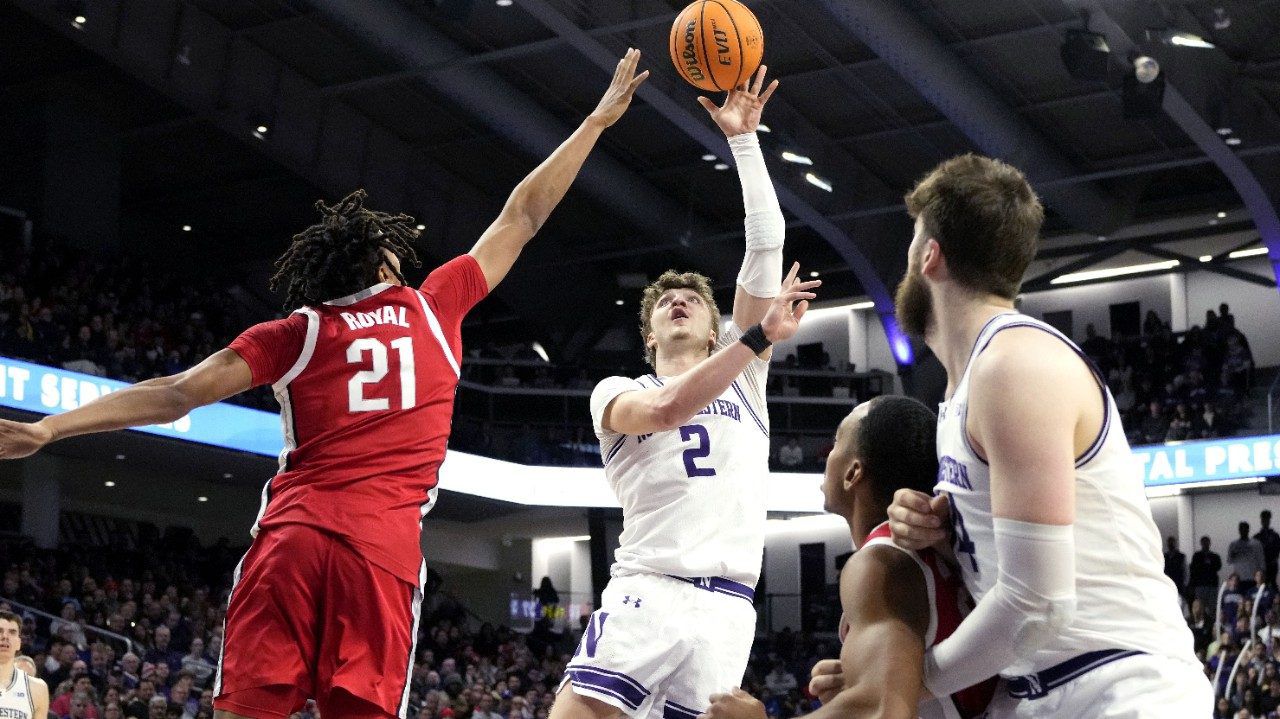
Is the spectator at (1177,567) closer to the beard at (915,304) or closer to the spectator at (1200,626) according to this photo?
the spectator at (1200,626)

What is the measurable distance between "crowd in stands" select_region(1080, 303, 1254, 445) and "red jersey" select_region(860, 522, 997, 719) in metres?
26.1

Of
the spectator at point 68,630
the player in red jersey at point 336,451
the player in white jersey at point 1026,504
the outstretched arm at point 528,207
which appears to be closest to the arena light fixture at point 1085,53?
the spectator at point 68,630

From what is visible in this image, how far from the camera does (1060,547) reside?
117 inches

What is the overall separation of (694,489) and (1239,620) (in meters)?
18.5

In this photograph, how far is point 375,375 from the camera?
4.87 meters

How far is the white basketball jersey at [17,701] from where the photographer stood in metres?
10.6

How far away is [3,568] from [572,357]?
53.6ft

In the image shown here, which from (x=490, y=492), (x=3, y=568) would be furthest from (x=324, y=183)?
(x=3, y=568)

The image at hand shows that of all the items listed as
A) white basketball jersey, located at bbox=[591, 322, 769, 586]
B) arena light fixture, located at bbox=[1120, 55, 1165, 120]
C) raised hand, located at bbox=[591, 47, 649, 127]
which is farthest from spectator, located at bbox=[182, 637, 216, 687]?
arena light fixture, located at bbox=[1120, 55, 1165, 120]

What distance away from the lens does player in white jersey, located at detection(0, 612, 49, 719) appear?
1060cm

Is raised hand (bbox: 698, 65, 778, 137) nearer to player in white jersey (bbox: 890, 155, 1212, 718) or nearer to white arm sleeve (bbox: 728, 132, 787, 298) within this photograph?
white arm sleeve (bbox: 728, 132, 787, 298)

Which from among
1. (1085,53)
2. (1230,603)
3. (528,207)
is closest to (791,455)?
(1230,603)

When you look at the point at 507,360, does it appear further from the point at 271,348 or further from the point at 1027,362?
the point at 1027,362

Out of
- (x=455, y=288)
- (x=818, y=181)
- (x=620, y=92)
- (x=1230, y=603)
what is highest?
(x=818, y=181)
